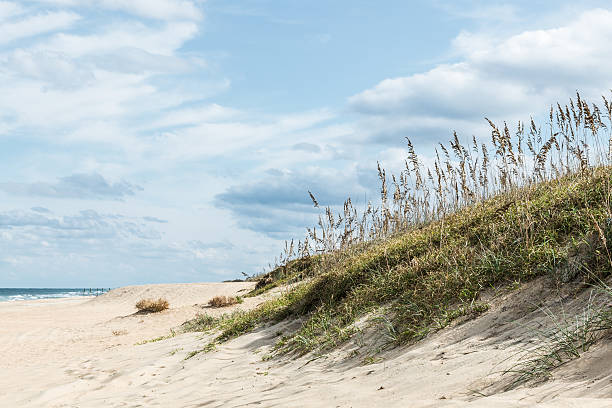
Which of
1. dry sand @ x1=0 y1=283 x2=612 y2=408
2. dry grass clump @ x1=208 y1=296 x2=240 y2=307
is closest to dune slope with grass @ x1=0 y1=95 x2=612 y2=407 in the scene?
dry sand @ x1=0 y1=283 x2=612 y2=408

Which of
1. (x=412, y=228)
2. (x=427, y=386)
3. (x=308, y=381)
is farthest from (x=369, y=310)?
(x=412, y=228)

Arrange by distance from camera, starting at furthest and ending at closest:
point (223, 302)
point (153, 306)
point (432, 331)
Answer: point (153, 306)
point (223, 302)
point (432, 331)

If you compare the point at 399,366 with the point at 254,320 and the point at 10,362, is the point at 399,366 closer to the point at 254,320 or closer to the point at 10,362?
the point at 254,320

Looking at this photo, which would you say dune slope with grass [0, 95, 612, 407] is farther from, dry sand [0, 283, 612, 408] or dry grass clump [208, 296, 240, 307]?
dry grass clump [208, 296, 240, 307]

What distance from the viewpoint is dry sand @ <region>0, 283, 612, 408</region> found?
11.4ft

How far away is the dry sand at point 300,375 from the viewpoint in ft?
11.4

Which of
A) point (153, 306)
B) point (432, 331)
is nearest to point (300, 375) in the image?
point (432, 331)

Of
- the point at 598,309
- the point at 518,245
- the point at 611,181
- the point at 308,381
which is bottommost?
the point at 308,381

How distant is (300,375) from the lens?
228 inches

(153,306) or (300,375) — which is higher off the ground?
(153,306)

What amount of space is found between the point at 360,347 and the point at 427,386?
204 cm

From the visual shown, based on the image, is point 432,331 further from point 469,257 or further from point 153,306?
point 153,306

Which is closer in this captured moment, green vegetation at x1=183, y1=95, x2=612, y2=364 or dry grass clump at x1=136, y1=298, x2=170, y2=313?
green vegetation at x1=183, y1=95, x2=612, y2=364

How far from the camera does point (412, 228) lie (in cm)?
1210
